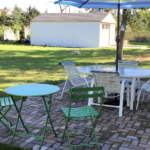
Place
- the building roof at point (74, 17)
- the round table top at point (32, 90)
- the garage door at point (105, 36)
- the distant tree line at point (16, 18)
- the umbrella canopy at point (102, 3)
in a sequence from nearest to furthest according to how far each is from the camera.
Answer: the round table top at point (32, 90)
the umbrella canopy at point (102, 3)
the building roof at point (74, 17)
the garage door at point (105, 36)
the distant tree line at point (16, 18)

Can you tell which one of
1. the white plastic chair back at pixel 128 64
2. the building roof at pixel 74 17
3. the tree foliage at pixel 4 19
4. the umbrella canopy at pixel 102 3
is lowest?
the white plastic chair back at pixel 128 64

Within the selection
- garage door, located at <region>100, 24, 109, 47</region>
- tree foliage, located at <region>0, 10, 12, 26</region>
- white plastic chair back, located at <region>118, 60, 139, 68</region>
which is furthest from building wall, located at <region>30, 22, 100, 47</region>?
white plastic chair back, located at <region>118, 60, 139, 68</region>

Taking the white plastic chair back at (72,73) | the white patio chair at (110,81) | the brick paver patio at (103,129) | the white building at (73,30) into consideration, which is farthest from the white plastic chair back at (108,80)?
the white building at (73,30)

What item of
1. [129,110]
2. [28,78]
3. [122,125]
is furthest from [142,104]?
[28,78]

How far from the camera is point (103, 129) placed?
3879mm

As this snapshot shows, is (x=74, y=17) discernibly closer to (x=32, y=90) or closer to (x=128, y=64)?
(x=128, y=64)

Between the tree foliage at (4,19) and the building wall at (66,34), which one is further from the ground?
the tree foliage at (4,19)

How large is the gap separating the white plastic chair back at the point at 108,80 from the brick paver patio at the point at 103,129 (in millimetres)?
550

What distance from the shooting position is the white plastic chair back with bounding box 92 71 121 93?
4492 mm

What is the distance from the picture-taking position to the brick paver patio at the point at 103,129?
130 inches

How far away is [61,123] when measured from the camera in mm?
4137

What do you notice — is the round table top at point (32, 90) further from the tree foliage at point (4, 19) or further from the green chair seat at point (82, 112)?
the tree foliage at point (4, 19)

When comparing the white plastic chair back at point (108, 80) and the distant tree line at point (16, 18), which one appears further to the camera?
the distant tree line at point (16, 18)

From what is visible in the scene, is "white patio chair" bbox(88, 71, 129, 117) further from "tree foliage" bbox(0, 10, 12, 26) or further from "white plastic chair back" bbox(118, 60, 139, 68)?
"tree foliage" bbox(0, 10, 12, 26)
